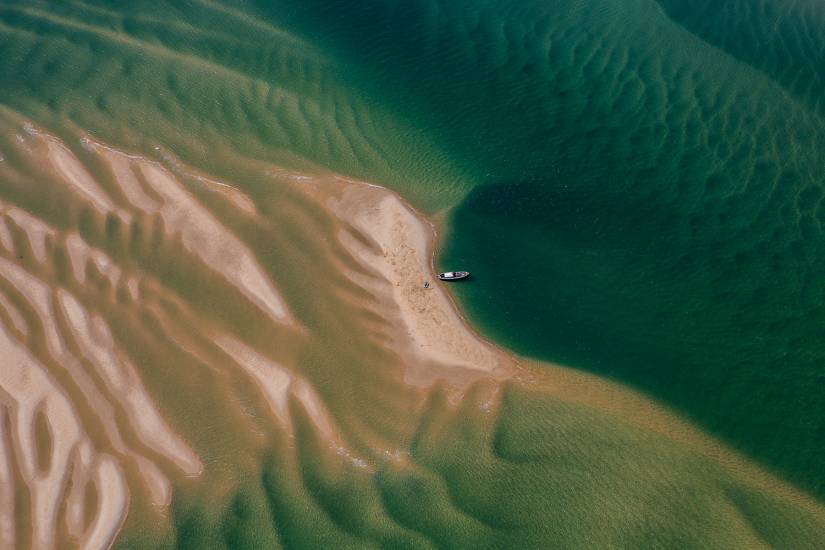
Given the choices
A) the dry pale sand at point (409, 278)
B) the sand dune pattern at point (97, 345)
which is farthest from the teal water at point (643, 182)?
the sand dune pattern at point (97, 345)

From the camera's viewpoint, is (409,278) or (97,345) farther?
(409,278)

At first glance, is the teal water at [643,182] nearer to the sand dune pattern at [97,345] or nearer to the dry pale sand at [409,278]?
the dry pale sand at [409,278]

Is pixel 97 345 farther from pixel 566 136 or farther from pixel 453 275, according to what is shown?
pixel 566 136

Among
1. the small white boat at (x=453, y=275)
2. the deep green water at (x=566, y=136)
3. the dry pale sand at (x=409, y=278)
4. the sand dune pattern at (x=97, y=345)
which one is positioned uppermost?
the deep green water at (x=566, y=136)


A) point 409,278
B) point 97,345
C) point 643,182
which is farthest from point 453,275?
point 97,345

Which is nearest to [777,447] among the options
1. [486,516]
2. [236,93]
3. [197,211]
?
[486,516]
